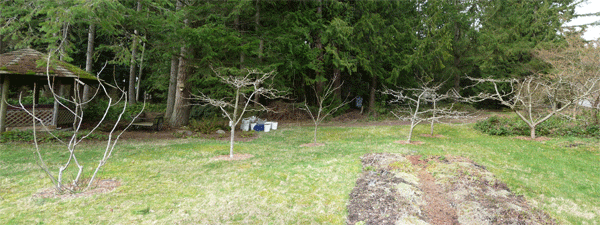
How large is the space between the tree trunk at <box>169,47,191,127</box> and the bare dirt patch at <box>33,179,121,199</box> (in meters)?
8.68

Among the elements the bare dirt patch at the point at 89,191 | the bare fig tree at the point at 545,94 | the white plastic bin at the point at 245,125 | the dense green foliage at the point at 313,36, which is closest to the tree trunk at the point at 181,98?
the dense green foliage at the point at 313,36

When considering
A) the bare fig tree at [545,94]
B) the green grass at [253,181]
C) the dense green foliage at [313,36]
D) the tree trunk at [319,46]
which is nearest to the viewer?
the green grass at [253,181]

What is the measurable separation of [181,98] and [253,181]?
9.97 metres

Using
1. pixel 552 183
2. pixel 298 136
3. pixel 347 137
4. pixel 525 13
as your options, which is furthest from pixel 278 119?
pixel 525 13

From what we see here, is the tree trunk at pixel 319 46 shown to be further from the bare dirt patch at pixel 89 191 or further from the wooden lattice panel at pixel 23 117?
the bare dirt patch at pixel 89 191

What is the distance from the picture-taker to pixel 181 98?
14336mm

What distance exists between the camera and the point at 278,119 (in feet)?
60.8

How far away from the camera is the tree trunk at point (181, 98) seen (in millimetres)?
13977

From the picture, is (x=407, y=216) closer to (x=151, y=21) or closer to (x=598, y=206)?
(x=598, y=206)

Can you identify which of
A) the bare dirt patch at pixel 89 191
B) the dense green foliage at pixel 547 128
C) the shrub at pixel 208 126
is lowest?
the bare dirt patch at pixel 89 191

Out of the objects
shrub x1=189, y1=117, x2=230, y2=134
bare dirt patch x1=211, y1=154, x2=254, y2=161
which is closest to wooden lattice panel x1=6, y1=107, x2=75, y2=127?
shrub x1=189, y1=117, x2=230, y2=134

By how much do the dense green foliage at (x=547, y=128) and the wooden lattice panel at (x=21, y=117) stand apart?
1843 centimetres

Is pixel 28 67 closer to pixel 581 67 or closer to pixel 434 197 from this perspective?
pixel 434 197

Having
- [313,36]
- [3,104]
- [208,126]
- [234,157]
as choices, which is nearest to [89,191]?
[234,157]
